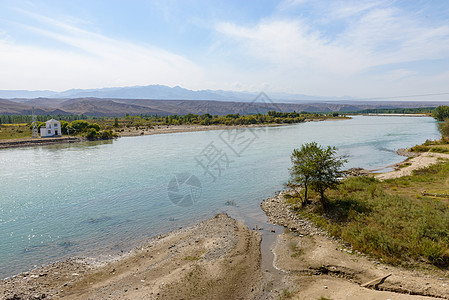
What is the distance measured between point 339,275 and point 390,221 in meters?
4.53

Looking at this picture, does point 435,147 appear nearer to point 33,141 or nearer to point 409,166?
point 409,166

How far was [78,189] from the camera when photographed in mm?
22562

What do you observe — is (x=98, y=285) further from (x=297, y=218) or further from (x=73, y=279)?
(x=297, y=218)

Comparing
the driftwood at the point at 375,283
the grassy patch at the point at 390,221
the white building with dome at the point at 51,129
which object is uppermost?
the white building with dome at the point at 51,129

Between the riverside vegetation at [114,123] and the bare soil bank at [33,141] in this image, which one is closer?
the bare soil bank at [33,141]

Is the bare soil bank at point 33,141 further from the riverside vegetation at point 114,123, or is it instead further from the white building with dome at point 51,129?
the riverside vegetation at point 114,123

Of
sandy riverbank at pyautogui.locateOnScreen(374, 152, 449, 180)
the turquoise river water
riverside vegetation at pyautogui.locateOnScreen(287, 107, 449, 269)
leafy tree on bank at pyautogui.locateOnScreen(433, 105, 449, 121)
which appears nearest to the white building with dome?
the turquoise river water

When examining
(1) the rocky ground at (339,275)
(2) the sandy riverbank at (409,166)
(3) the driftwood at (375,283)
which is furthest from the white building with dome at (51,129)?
(3) the driftwood at (375,283)

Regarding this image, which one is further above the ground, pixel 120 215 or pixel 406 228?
pixel 406 228

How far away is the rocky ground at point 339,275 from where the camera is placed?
8.34m

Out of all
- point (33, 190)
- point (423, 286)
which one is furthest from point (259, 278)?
point (33, 190)

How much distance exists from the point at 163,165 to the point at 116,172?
5.40m

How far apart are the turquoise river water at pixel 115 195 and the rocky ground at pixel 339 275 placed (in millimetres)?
4793

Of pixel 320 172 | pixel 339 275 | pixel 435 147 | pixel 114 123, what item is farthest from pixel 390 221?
pixel 114 123
